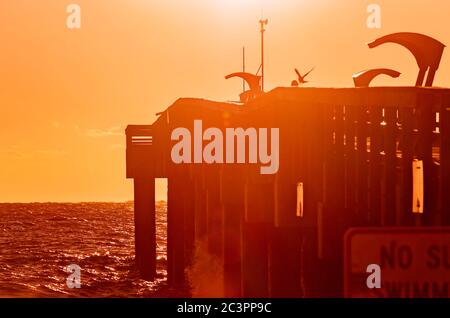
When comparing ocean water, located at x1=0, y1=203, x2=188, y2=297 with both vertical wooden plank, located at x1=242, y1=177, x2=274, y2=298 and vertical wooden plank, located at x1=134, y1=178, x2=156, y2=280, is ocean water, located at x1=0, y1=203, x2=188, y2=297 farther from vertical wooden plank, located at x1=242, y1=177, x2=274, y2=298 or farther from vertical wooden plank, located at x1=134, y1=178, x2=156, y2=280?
vertical wooden plank, located at x1=242, y1=177, x2=274, y2=298

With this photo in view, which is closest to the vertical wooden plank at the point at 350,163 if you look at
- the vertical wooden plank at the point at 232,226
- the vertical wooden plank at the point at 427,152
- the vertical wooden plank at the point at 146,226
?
the vertical wooden plank at the point at 427,152

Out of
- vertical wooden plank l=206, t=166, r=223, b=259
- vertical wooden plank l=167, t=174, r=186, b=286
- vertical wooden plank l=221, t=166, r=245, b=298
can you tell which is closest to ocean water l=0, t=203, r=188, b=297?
vertical wooden plank l=167, t=174, r=186, b=286

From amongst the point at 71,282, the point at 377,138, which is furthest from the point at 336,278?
the point at 71,282

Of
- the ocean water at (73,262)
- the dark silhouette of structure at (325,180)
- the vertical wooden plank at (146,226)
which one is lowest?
the ocean water at (73,262)

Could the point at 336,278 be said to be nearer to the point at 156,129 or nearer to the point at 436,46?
the point at 436,46

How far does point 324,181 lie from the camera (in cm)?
1352

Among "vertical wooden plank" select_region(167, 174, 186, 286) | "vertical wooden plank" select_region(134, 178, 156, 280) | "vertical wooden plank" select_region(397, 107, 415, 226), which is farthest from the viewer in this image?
"vertical wooden plank" select_region(134, 178, 156, 280)

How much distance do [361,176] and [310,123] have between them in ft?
5.29

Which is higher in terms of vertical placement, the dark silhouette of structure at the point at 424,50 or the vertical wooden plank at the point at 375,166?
the dark silhouette of structure at the point at 424,50

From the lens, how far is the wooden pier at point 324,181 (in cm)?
1189

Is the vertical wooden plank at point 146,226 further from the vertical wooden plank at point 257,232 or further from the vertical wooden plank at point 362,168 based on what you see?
the vertical wooden plank at point 362,168

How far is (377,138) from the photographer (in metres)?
12.3

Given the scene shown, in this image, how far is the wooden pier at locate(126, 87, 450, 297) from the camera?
11891 mm

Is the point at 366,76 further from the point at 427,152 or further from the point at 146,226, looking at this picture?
the point at 146,226
